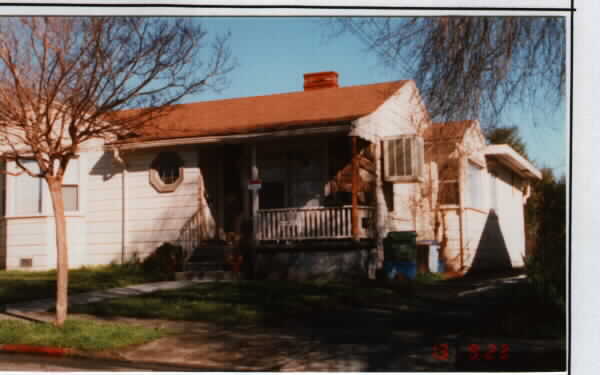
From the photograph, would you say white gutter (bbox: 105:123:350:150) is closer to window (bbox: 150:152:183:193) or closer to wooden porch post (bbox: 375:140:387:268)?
window (bbox: 150:152:183:193)

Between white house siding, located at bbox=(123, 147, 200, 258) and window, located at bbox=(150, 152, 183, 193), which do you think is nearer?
white house siding, located at bbox=(123, 147, 200, 258)

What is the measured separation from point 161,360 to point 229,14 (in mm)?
4410

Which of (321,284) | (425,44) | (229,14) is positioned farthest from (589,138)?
(321,284)

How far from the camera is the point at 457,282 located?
1588 cm

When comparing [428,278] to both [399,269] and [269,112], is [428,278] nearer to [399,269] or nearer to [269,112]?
[399,269]

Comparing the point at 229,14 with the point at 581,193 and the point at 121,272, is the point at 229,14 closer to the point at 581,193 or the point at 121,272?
the point at 581,193

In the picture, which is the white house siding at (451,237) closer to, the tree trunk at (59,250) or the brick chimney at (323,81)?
the brick chimney at (323,81)

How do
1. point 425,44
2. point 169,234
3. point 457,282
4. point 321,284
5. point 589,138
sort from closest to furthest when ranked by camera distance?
point 589,138
point 425,44
point 321,284
point 457,282
point 169,234

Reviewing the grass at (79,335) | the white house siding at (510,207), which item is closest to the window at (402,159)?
the white house siding at (510,207)

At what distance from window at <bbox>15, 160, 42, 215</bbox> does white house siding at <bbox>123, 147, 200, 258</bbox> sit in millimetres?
1845

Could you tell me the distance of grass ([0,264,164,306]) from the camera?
537 inches

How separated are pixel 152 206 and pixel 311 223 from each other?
4128 millimetres
